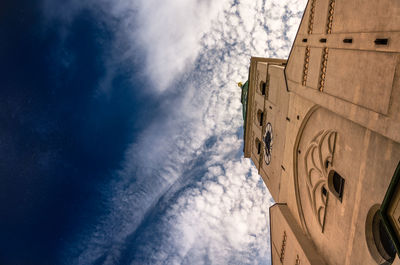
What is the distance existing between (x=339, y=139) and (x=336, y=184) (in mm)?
1774

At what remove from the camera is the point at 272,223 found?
580 inches

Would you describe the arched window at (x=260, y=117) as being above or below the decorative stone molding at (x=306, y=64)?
below

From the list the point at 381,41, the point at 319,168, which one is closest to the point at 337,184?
the point at 319,168

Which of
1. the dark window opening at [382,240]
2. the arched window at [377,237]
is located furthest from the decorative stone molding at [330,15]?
the dark window opening at [382,240]

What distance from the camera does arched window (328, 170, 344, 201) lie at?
916cm

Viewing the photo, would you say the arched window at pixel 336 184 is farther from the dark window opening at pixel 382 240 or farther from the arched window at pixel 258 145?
the arched window at pixel 258 145

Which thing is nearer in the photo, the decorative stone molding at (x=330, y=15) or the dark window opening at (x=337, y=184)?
the dark window opening at (x=337, y=184)

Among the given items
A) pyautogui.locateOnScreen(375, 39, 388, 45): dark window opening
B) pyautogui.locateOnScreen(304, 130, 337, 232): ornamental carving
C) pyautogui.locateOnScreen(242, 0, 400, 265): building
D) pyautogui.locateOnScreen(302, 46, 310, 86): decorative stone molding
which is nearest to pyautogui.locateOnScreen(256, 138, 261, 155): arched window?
pyautogui.locateOnScreen(242, 0, 400, 265): building

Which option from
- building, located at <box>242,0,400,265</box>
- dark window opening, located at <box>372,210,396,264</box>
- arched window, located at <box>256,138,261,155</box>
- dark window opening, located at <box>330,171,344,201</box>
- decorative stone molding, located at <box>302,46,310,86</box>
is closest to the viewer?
building, located at <box>242,0,400,265</box>

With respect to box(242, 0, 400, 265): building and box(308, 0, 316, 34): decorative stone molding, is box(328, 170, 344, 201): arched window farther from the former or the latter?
box(308, 0, 316, 34): decorative stone molding

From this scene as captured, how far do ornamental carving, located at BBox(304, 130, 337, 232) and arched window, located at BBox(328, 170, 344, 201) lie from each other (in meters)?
0.21

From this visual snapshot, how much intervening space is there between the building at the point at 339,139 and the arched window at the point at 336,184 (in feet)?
0.14

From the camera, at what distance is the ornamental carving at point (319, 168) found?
32.6 ft

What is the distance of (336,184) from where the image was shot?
9.58 m
